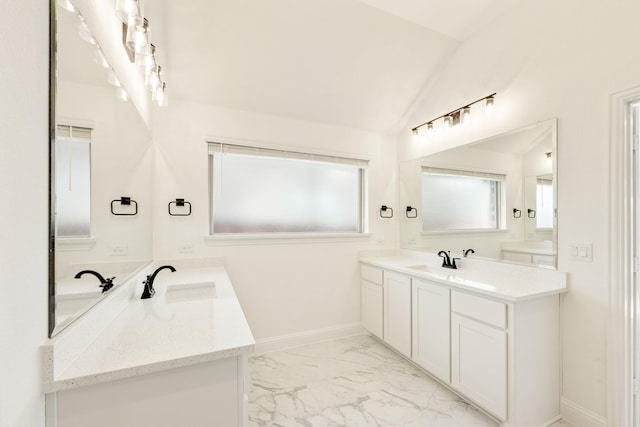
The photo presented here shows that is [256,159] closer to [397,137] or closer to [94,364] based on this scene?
[397,137]

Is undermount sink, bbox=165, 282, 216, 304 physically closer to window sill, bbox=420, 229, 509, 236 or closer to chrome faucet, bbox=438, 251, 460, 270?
chrome faucet, bbox=438, 251, 460, 270

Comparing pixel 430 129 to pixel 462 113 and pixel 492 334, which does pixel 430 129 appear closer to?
pixel 462 113

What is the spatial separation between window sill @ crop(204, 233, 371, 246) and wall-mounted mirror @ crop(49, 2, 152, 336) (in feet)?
3.03

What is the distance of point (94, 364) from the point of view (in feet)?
2.95

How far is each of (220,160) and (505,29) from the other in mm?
2682

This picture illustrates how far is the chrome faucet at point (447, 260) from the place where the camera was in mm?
2608

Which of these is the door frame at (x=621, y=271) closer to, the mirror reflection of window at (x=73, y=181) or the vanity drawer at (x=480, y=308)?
the vanity drawer at (x=480, y=308)

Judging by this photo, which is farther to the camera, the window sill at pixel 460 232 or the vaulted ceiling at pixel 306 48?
the window sill at pixel 460 232

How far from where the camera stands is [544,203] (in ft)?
6.56

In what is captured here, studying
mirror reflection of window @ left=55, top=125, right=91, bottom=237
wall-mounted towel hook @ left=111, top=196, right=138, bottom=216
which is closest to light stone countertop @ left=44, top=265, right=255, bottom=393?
mirror reflection of window @ left=55, top=125, right=91, bottom=237

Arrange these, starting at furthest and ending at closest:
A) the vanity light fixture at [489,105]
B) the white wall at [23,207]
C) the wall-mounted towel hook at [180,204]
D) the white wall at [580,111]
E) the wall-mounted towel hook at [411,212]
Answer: the wall-mounted towel hook at [411,212], the wall-mounted towel hook at [180,204], the vanity light fixture at [489,105], the white wall at [580,111], the white wall at [23,207]

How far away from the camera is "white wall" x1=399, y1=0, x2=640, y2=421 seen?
1.64 metres

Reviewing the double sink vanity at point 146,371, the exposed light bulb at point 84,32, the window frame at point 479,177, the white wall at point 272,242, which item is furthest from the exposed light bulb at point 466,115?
the exposed light bulb at point 84,32

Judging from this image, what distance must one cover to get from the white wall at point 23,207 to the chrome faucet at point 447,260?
276 centimetres
